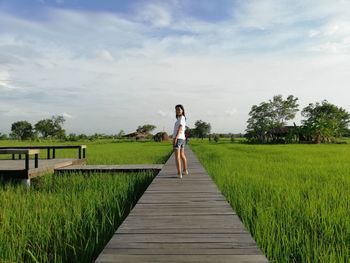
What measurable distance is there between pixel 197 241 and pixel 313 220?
192cm

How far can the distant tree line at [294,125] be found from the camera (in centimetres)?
5059

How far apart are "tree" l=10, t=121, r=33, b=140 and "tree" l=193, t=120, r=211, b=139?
46590 millimetres

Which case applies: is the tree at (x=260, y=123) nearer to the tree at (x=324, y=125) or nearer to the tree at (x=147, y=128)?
the tree at (x=324, y=125)

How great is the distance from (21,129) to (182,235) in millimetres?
102495

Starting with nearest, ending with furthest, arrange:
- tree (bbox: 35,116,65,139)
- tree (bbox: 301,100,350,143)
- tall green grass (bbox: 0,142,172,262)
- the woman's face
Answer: tall green grass (bbox: 0,142,172,262) < the woman's face < tree (bbox: 301,100,350,143) < tree (bbox: 35,116,65,139)

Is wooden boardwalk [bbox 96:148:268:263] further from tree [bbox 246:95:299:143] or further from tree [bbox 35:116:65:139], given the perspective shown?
tree [bbox 35:116:65:139]

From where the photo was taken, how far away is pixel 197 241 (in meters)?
2.76

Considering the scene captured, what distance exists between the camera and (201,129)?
9925 centimetres

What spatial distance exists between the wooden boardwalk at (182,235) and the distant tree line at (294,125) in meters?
48.5

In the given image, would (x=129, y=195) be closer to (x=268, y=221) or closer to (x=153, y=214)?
(x=153, y=214)

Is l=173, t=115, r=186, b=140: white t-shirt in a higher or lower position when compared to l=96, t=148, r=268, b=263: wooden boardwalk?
higher

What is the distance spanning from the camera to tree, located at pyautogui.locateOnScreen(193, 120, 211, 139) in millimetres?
98938

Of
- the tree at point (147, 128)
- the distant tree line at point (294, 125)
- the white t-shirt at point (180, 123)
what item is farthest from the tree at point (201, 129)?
the white t-shirt at point (180, 123)

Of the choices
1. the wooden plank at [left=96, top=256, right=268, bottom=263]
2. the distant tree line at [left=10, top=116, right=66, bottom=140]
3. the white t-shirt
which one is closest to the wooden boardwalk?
the wooden plank at [left=96, top=256, right=268, bottom=263]
